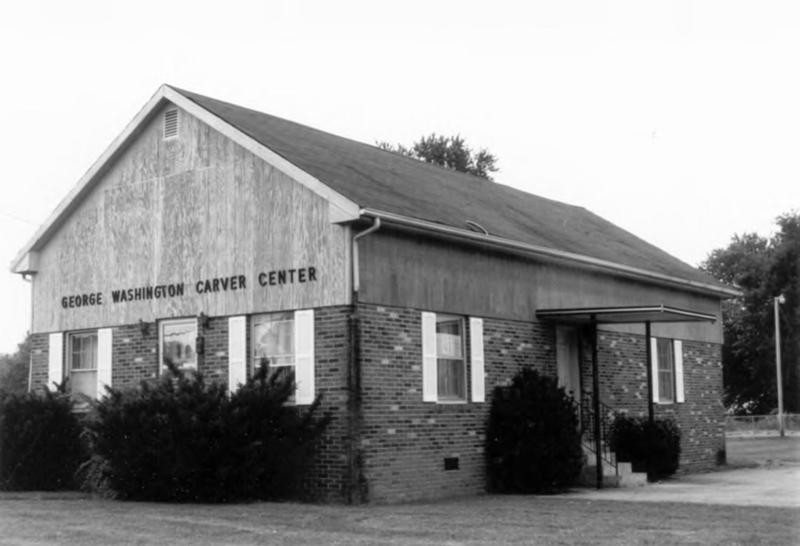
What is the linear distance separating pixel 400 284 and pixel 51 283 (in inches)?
306

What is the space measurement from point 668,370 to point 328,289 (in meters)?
11.9

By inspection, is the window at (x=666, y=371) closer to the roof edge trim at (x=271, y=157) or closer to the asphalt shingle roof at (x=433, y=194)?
the asphalt shingle roof at (x=433, y=194)

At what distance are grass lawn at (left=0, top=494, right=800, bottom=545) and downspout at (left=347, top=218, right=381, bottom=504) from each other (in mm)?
680

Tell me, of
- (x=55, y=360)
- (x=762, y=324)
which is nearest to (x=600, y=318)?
(x=55, y=360)

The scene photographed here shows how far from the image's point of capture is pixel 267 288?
19.3m

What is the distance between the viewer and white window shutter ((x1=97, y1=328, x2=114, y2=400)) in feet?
71.0

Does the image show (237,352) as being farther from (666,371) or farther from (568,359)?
(666,371)

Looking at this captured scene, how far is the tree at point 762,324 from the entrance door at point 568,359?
47624 mm

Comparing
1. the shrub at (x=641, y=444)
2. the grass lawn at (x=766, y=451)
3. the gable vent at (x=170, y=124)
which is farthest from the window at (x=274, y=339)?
the grass lawn at (x=766, y=451)

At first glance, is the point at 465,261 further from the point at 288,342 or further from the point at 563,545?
the point at 563,545

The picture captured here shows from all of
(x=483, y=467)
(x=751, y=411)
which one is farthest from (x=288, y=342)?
(x=751, y=411)

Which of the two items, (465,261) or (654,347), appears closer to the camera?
(465,261)

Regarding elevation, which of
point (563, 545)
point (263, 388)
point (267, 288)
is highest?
point (267, 288)

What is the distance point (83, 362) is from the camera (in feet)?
73.8
